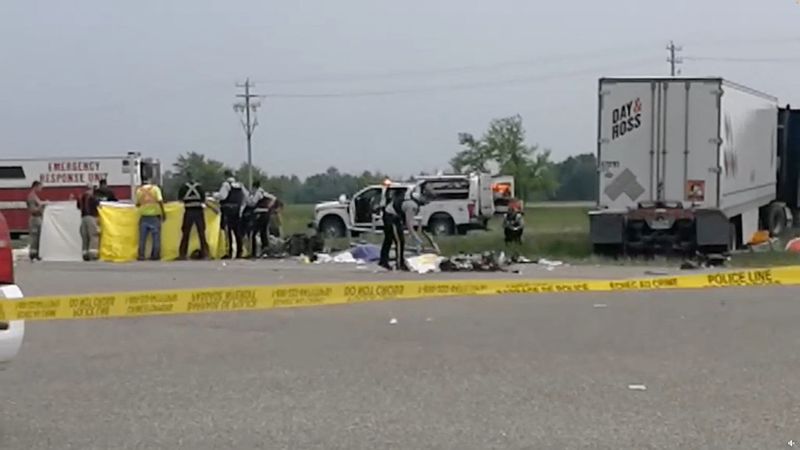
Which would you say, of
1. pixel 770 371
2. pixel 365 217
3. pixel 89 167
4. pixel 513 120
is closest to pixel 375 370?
pixel 770 371

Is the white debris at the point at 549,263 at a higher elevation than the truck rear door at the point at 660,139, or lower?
lower

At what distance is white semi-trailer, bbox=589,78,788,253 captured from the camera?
22.3 m

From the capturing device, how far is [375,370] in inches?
377

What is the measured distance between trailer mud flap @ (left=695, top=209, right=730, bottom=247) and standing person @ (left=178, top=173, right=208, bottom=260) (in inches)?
369

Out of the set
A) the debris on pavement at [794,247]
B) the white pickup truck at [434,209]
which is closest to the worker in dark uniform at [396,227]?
the debris on pavement at [794,247]

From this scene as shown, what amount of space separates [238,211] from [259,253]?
1.20 m

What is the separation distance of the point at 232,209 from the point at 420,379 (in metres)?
14.5

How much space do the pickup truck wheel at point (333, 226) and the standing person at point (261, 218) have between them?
1179 centimetres

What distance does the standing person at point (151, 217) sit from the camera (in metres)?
23.0

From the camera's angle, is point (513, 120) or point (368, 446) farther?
point (513, 120)

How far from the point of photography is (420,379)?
9.13 metres

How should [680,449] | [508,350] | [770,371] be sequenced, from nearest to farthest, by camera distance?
[680,449] < [770,371] < [508,350]

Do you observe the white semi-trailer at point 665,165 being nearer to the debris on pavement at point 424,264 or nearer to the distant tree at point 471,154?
the debris on pavement at point 424,264

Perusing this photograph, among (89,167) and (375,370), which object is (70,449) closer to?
(375,370)
